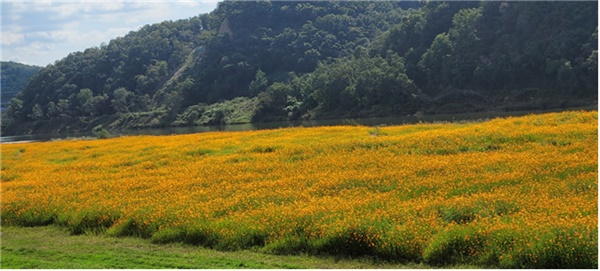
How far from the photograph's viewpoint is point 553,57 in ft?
305

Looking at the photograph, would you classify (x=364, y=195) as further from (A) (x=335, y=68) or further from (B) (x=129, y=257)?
(A) (x=335, y=68)

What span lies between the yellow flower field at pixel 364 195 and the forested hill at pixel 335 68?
6098cm

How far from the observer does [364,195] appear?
19156 mm

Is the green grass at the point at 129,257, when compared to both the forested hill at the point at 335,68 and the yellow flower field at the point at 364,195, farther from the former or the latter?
the forested hill at the point at 335,68

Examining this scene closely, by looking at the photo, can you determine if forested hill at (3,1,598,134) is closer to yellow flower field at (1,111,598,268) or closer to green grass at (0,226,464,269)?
yellow flower field at (1,111,598,268)

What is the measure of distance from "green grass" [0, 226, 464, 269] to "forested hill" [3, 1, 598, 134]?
74719 mm

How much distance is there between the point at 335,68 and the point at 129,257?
348ft

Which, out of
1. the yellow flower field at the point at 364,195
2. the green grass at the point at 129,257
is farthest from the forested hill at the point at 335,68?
the green grass at the point at 129,257

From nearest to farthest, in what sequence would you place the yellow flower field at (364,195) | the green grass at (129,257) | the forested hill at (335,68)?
the yellow flower field at (364,195)
the green grass at (129,257)
the forested hill at (335,68)

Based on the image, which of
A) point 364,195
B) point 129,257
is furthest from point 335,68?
point 129,257

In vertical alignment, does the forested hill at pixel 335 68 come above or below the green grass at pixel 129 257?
above

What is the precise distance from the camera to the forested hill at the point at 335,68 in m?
94.8

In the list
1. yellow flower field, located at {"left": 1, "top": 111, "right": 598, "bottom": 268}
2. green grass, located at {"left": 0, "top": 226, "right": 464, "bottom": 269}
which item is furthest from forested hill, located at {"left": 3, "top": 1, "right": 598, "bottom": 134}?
green grass, located at {"left": 0, "top": 226, "right": 464, "bottom": 269}

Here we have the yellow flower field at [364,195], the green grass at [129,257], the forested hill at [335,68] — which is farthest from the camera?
the forested hill at [335,68]
